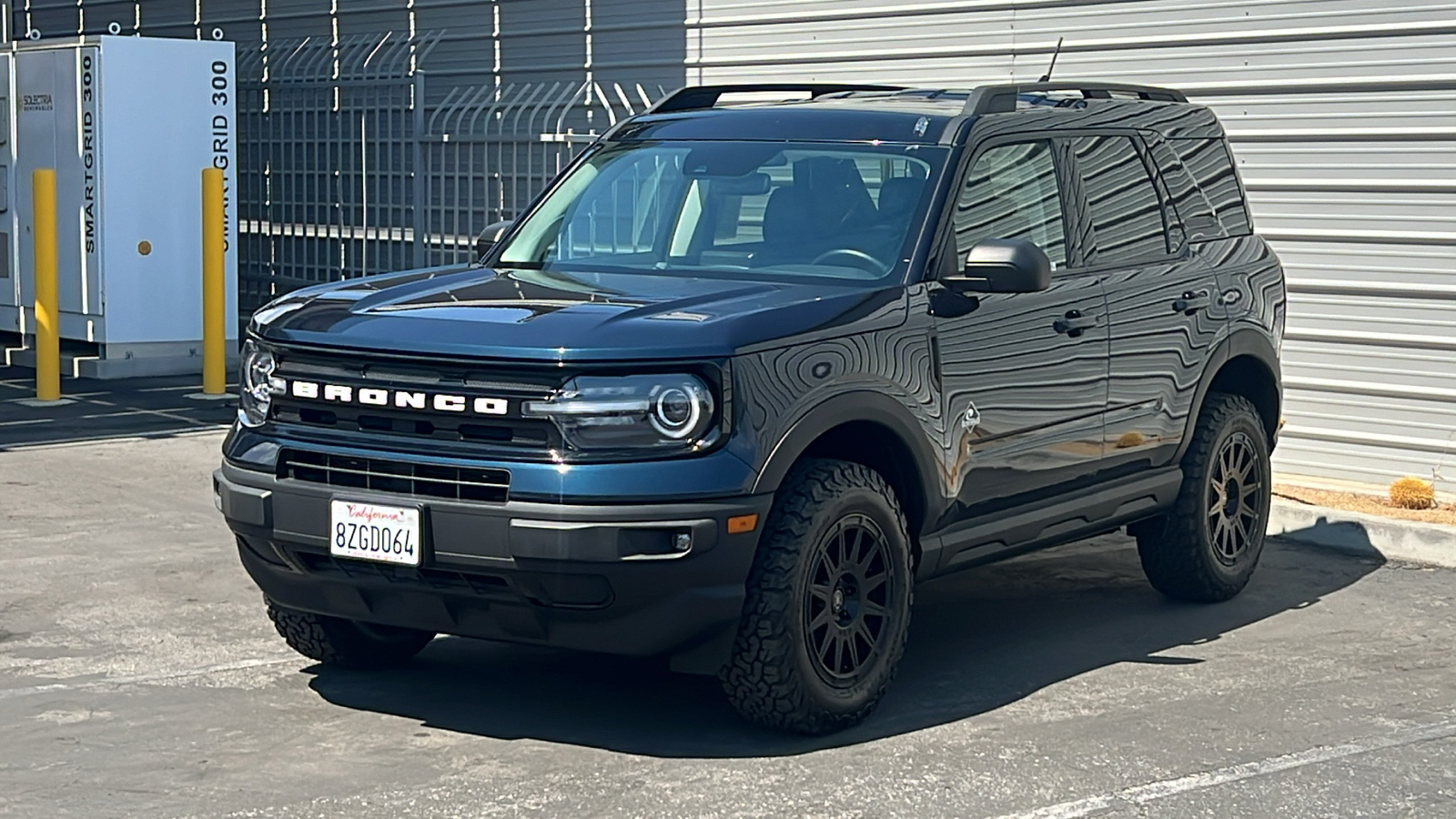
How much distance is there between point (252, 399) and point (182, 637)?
1.38 meters

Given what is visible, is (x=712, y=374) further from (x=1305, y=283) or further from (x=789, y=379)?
(x=1305, y=283)

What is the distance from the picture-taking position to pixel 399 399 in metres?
5.54

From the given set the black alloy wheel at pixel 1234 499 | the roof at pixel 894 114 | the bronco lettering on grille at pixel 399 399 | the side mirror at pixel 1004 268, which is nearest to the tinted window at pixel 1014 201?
the roof at pixel 894 114

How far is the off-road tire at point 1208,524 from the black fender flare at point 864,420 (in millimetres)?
1793

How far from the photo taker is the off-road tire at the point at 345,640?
20.9ft

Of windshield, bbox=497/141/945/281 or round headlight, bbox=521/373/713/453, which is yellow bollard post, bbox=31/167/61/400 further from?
round headlight, bbox=521/373/713/453

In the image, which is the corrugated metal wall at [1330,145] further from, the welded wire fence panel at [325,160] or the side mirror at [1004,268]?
the welded wire fence panel at [325,160]

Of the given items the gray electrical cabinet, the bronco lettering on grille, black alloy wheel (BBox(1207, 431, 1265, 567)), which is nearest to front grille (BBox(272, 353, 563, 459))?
the bronco lettering on grille

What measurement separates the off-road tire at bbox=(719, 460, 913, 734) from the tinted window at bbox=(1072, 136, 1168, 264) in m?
1.77

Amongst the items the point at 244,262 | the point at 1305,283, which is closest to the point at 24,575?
the point at 1305,283

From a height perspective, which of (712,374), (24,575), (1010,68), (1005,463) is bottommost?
(24,575)

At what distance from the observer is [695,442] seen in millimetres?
5402

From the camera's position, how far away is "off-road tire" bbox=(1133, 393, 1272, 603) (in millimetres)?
7672

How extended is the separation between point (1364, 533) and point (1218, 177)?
200 cm
